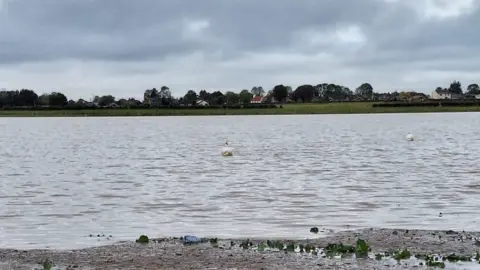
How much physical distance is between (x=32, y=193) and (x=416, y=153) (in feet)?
99.4

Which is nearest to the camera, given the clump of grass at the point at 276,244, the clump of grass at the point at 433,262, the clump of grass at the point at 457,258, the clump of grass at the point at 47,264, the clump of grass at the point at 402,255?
the clump of grass at the point at 433,262

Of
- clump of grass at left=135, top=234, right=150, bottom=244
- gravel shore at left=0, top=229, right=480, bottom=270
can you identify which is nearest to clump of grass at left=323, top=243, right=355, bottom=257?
gravel shore at left=0, top=229, right=480, bottom=270

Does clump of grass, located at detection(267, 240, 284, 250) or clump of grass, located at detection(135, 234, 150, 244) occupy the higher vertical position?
clump of grass, located at detection(267, 240, 284, 250)

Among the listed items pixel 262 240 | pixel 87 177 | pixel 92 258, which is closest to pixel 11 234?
pixel 92 258

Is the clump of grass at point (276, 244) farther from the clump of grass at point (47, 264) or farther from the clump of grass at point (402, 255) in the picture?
the clump of grass at point (47, 264)

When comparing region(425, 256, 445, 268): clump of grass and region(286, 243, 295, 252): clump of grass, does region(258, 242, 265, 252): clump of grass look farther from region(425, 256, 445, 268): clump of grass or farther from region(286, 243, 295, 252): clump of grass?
region(425, 256, 445, 268): clump of grass

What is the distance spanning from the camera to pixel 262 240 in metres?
19.0

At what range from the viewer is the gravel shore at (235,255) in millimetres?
15445

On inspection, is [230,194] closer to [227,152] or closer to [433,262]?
[433,262]

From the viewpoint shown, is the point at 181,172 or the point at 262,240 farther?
the point at 181,172

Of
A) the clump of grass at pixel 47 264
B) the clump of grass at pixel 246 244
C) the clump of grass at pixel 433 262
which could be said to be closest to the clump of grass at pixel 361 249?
the clump of grass at pixel 433 262

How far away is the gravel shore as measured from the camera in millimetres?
15445

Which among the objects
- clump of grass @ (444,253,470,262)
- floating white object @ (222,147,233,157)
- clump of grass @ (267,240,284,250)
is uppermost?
clump of grass @ (444,253,470,262)

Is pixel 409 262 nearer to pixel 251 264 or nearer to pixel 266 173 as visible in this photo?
pixel 251 264
